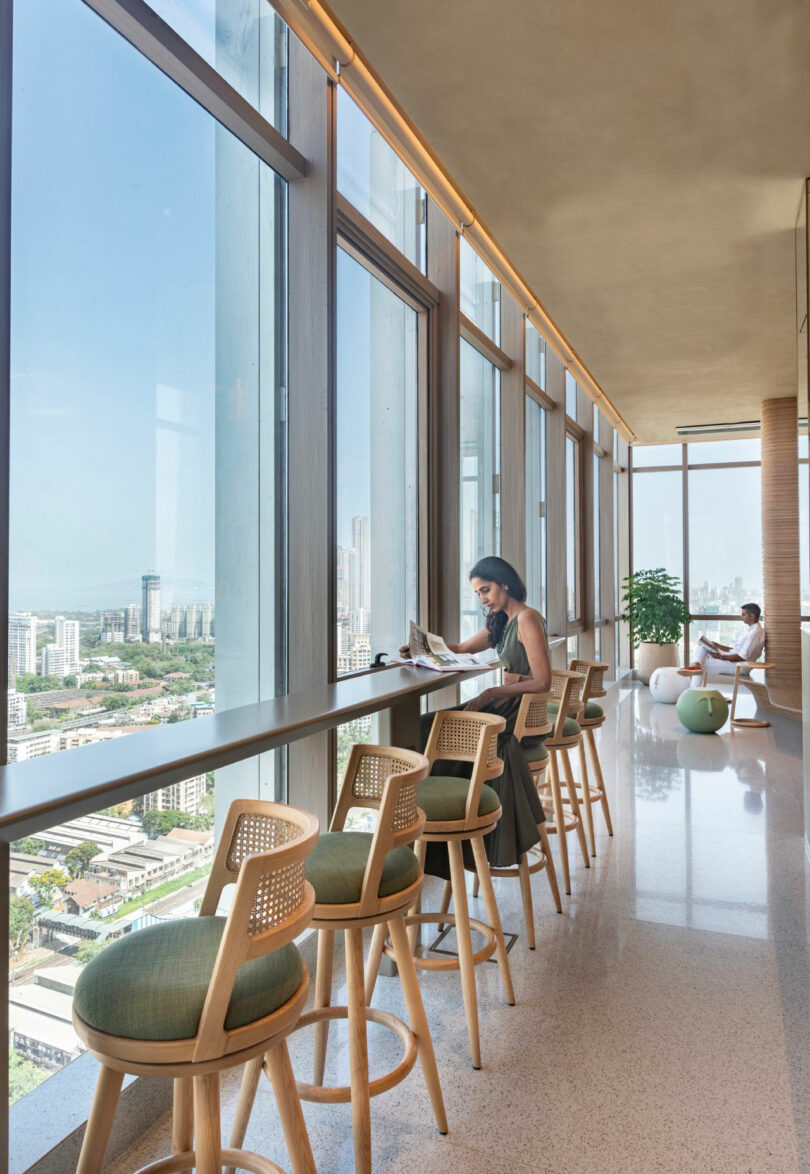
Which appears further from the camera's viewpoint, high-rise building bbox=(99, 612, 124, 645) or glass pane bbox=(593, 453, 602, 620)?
glass pane bbox=(593, 453, 602, 620)

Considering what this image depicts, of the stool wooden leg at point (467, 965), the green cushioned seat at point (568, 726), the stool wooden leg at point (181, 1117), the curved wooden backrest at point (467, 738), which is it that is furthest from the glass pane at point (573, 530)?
the stool wooden leg at point (181, 1117)

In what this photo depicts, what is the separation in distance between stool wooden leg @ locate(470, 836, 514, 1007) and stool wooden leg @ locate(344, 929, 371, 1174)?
0.75m

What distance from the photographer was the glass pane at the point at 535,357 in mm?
6863

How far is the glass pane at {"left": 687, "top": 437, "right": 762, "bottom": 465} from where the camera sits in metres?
11.9

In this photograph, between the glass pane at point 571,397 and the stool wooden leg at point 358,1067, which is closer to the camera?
the stool wooden leg at point 358,1067

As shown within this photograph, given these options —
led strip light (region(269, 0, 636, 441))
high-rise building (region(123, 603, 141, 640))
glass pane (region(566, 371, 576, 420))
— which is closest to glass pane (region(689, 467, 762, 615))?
glass pane (region(566, 371, 576, 420))

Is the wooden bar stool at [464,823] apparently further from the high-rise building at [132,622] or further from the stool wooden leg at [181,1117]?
the high-rise building at [132,622]

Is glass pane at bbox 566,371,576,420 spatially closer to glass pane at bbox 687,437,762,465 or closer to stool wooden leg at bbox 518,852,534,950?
glass pane at bbox 687,437,762,465

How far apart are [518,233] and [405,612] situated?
2.16 metres

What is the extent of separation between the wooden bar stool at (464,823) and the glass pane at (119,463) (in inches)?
26.7

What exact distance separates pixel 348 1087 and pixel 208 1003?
2.90 feet

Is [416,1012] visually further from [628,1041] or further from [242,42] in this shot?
[242,42]

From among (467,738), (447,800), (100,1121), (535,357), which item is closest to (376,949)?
(447,800)

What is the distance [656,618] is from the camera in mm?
10789
